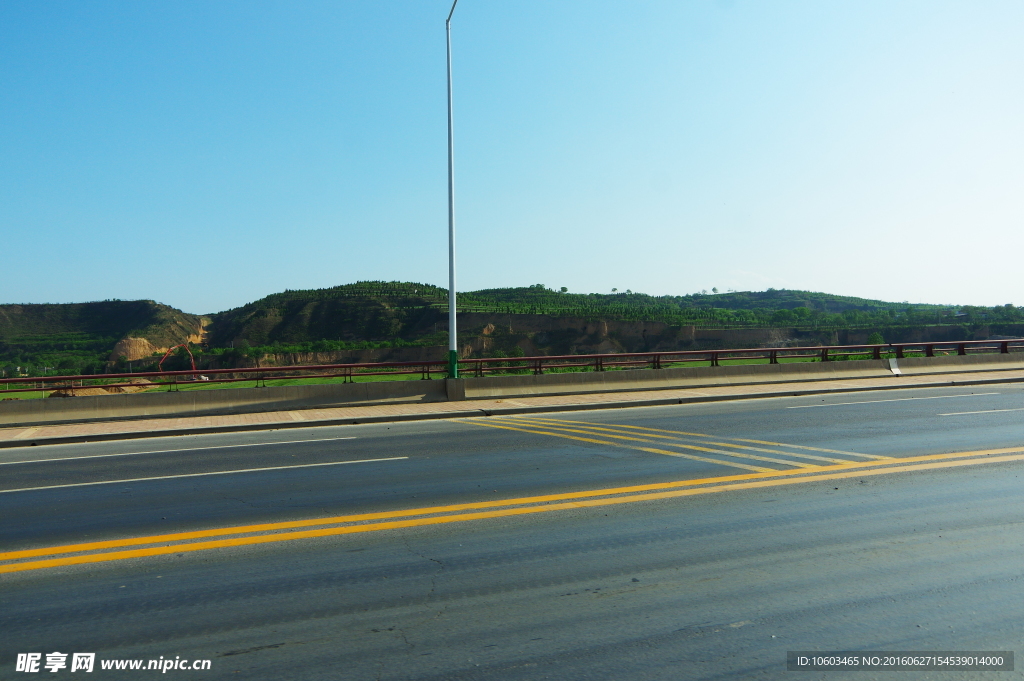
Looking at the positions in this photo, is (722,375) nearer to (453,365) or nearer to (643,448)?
(453,365)

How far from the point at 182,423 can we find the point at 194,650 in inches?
514

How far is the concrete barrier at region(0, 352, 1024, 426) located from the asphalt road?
21.5 feet

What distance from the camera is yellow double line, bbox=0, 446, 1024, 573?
586 centimetres

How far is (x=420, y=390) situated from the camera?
19109 mm

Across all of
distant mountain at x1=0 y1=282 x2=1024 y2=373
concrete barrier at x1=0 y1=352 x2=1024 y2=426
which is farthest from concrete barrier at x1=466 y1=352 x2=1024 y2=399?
distant mountain at x1=0 y1=282 x2=1024 y2=373

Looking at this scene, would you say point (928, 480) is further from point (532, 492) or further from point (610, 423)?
point (610, 423)

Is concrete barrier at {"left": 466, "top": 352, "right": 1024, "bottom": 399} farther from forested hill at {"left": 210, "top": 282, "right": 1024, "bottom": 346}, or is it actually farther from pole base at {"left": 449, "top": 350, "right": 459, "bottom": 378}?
forested hill at {"left": 210, "top": 282, "right": 1024, "bottom": 346}

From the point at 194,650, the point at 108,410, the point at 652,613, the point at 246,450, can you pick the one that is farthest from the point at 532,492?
the point at 108,410

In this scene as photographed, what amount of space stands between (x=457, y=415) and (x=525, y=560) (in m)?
11.4

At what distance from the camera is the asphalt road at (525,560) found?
156 inches

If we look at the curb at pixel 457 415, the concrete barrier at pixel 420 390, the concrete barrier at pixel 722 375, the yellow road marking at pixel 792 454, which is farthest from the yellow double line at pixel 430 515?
the concrete barrier at pixel 722 375

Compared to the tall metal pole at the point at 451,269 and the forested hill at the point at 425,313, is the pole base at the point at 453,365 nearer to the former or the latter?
the tall metal pole at the point at 451,269

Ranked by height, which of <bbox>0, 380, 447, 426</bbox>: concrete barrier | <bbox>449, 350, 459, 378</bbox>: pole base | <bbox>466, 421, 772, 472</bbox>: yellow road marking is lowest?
<bbox>466, 421, 772, 472</bbox>: yellow road marking

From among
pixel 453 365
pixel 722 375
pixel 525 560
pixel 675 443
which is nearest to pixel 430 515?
pixel 525 560
